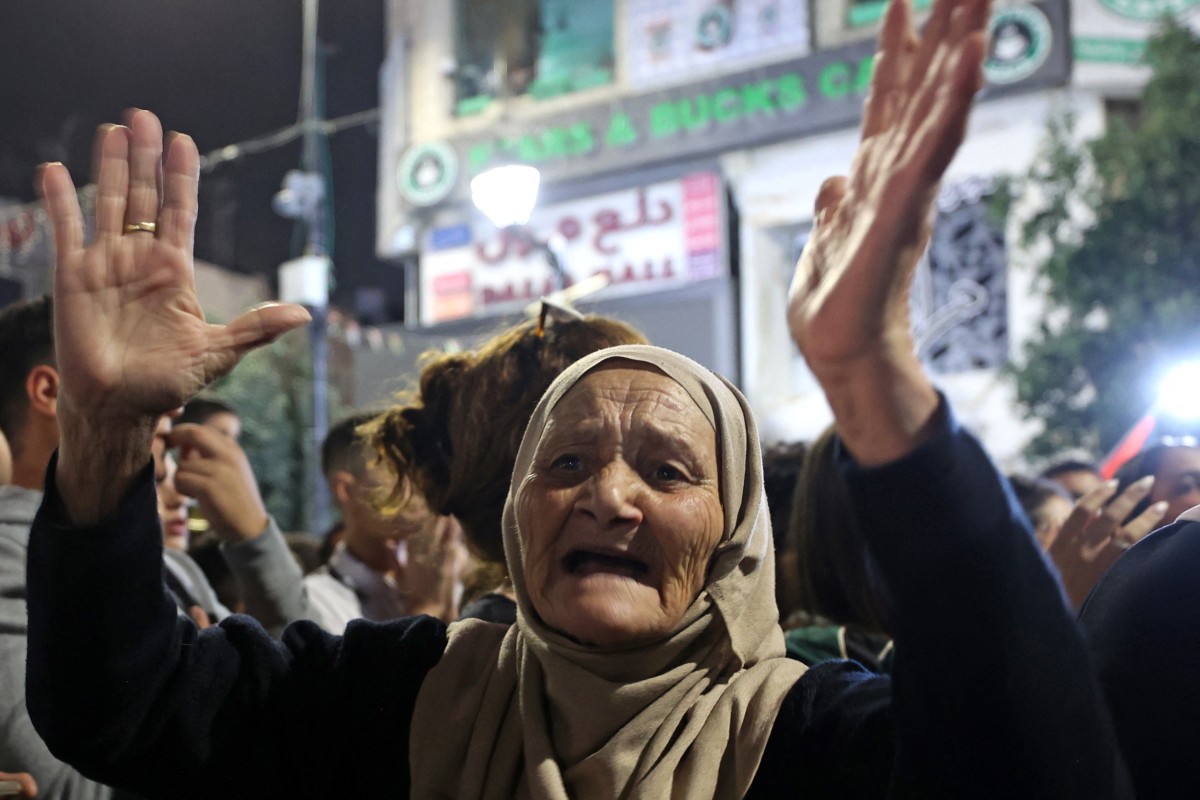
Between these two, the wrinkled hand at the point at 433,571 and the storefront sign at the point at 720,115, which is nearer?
the wrinkled hand at the point at 433,571

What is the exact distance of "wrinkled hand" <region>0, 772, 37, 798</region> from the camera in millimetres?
2330

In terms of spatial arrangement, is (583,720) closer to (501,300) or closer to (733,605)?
(733,605)

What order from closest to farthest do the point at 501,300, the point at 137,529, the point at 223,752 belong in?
the point at 137,529 → the point at 223,752 → the point at 501,300

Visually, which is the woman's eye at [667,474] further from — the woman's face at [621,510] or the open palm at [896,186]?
the open palm at [896,186]

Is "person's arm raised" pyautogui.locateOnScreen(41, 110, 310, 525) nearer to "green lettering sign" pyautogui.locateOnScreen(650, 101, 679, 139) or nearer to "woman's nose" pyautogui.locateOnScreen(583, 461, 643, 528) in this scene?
"woman's nose" pyautogui.locateOnScreen(583, 461, 643, 528)

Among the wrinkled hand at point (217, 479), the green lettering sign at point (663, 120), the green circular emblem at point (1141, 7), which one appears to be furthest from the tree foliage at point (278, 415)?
the wrinkled hand at point (217, 479)

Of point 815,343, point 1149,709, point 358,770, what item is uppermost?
point 815,343

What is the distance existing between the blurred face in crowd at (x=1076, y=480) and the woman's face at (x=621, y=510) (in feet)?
15.4

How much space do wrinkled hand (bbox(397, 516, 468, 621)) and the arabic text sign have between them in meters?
15.2

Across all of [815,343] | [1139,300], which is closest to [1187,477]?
[815,343]

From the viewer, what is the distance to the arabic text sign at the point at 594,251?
68.3 feet

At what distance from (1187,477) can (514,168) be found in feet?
16.1

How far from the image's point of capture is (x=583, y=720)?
190cm

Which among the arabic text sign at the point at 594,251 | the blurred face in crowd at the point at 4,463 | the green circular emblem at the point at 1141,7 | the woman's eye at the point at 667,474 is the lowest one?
the blurred face in crowd at the point at 4,463
